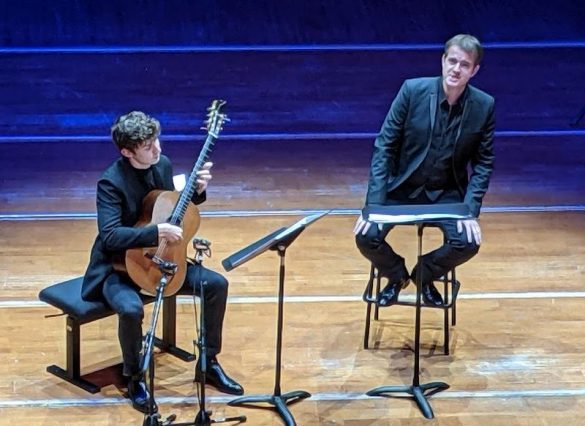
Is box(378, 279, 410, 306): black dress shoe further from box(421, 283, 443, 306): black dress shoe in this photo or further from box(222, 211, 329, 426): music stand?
box(222, 211, 329, 426): music stand

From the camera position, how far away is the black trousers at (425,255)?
504 cm

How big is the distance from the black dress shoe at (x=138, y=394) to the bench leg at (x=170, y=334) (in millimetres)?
415

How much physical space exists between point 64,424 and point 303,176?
11.5 feet

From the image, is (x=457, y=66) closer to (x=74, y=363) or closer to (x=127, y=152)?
(x=127, y=152)

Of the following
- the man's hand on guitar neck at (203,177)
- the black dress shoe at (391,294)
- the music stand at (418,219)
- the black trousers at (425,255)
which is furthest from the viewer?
the black dress shoe at (391,294)

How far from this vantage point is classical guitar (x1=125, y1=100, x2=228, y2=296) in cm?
454

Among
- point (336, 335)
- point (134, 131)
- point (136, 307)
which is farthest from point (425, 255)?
point (134, 131)

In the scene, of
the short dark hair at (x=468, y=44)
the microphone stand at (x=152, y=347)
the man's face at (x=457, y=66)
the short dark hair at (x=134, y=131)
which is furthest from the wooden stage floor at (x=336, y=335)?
the short dark hair at (x=468, y=44)

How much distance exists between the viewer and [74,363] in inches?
190

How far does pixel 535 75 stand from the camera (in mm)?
9320

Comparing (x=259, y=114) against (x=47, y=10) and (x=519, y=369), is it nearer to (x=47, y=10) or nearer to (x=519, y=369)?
(x=47, y=10)

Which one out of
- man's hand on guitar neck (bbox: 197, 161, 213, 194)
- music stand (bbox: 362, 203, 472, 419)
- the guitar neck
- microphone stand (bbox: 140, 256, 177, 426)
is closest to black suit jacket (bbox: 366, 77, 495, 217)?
music stand (bbox: 362, 203, 472, 419)

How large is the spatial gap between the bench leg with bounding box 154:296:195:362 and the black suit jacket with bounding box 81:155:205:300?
429 millimetres

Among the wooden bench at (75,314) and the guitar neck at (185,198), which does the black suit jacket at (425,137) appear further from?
the wooden bench at (75,314)
